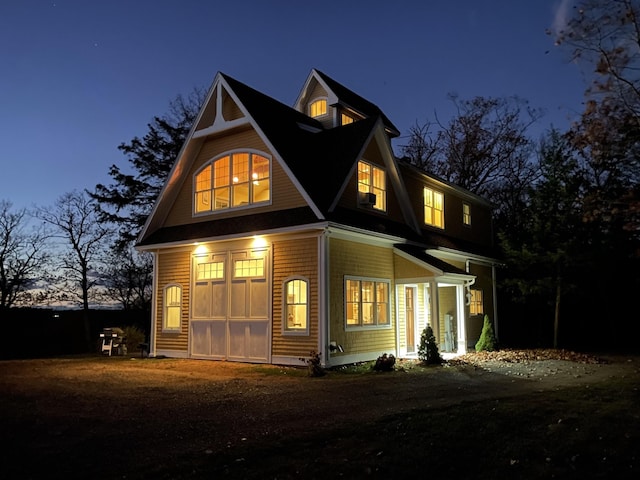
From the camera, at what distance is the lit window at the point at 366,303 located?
14703mm

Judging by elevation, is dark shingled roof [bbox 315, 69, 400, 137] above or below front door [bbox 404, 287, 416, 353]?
above

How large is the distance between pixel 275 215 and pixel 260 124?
2.56 metres

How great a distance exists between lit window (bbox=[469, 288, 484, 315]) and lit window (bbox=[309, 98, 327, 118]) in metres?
8.53

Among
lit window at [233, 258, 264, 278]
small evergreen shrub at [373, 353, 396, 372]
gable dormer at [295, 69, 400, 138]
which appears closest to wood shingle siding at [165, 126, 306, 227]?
lit window at [233, 258, 264, 278]

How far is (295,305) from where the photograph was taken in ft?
47.3

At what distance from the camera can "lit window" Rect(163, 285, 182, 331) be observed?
683 inches

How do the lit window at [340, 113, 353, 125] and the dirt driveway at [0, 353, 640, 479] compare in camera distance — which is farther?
the lit window at [340, 113, 353, 125]

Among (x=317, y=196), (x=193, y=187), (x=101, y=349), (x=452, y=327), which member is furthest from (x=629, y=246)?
(x=101, y=349)

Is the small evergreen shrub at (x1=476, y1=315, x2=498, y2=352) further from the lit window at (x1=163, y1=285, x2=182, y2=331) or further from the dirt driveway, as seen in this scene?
the lit window at (x1=163, y1=285, x2=182, y2=331)

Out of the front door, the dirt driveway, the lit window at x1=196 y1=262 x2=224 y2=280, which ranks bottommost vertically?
the dirt driveway

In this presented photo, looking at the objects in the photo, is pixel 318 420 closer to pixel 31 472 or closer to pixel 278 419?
pixel 278 419

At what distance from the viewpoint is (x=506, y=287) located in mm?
21344

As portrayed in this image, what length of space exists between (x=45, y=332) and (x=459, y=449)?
22.1 meters

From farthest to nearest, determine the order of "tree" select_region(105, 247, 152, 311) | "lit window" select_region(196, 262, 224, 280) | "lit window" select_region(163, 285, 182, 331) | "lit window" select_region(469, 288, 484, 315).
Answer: "tree" select_region(105, 247, 152, 311) → "lit window" select_region(469, 288, 484, 315) → "lit window" select_region(163, 285, 182, 331) → "lit window" select_region(196, 262, 224, 280)
